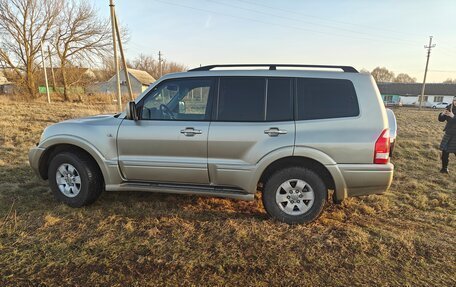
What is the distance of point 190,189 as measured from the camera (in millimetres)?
3738

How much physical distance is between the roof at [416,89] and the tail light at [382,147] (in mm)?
73098

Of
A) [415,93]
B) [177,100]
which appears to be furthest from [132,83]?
[415,93]

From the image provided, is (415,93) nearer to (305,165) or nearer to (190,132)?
(305,165)

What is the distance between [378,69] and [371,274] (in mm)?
115970

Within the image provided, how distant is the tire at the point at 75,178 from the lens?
13.0 feet

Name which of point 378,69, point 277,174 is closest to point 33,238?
point 277,174

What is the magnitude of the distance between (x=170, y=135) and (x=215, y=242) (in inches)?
55.4

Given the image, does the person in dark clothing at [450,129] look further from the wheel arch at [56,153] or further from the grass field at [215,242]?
the wheel arch at [56,153]

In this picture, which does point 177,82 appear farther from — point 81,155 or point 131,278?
point 131,278

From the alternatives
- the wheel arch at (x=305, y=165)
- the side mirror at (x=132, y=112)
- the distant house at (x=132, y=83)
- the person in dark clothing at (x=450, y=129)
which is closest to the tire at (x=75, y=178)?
the side mirror at (x=132, y=112)

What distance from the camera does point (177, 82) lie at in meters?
3.87

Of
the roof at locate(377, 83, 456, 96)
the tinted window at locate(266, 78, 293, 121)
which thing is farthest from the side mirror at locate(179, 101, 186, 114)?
the roof at locate(377, 83, 456, 96)

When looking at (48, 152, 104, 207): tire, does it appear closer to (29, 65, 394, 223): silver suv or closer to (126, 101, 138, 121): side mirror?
(29, 65, 394, 223): silver suv

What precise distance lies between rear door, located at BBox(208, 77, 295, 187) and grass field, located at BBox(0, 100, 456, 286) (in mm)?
756
